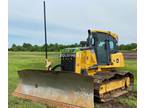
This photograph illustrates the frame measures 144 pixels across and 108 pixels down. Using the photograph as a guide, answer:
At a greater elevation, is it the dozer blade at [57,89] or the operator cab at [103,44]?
the operator cab at [103,44]

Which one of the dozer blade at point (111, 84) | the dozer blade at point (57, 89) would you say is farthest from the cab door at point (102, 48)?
the dozer blade at point (57, 89)

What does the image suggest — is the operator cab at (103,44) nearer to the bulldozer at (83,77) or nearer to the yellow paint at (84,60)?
the bulldozer at (83,77)

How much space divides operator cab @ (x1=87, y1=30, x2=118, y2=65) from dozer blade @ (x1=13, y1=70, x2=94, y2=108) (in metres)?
0.89

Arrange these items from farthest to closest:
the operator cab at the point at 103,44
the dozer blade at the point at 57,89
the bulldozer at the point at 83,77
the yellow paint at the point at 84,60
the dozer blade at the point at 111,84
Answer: the operator cab at the point at 103,44 < the yellow paint at the point at 84,60 < the dozer blade at the point at 111,84 < the bulldozer at the point at 83,77 < the dozer blade at the point at 57,89

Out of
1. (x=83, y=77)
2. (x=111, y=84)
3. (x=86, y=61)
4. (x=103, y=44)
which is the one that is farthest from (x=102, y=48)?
(x=83, y=77)

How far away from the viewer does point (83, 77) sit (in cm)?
434

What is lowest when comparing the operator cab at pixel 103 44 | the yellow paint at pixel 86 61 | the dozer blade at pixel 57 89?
the dozer blade at pixel 57 89

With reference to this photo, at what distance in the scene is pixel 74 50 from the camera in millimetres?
5027

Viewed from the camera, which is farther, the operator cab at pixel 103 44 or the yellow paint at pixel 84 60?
the operator cab at pixel 103 44

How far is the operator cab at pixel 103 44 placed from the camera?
17.1 feet

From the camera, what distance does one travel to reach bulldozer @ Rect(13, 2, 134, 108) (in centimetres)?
441

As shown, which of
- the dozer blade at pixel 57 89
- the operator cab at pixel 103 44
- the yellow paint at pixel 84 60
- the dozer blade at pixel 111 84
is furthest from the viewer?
the operator cab at pixel 103 44
